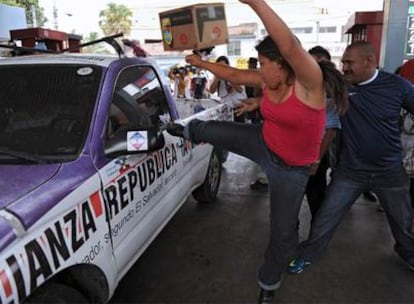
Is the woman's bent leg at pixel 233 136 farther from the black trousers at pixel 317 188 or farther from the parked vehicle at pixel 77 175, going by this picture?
the black trousers at pixel 317 188

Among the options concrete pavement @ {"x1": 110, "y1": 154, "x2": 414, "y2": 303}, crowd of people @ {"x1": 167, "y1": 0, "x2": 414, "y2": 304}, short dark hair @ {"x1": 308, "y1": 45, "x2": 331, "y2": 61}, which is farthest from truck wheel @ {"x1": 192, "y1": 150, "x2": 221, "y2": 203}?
short dark hair @ {"x1": 308, "y1": 45, "x2": 331, "y2": 61}

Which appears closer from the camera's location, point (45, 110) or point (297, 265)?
point (45, 110)

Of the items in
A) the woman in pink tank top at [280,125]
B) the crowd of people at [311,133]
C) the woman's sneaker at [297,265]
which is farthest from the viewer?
the woman's sneaker at [297,265]

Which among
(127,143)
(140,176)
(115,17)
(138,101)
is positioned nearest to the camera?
(127,143)

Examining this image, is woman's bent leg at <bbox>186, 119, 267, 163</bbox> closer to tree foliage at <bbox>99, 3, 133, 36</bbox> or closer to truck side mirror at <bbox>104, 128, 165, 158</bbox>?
truck side mirror at <bbox>104, 128, 165, 158</bbox>

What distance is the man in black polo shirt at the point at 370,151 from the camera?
9.41ft

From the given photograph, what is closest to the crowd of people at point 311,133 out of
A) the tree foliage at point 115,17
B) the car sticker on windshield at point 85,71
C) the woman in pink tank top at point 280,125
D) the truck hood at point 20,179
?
the woman in pink tank top at point 280,125

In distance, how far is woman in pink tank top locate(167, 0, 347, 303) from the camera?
2040 millimetres

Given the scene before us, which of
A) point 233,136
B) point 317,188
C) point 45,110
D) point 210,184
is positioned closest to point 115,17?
point 210,184

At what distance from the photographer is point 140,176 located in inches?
103

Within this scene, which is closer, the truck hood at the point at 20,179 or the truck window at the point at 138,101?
the truck hood at the point at 20,179

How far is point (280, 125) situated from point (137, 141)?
2.77 feet

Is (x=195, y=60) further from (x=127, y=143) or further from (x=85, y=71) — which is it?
(x=127, y=143)

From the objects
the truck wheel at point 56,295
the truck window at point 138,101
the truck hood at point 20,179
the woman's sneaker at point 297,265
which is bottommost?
the woman's sneaker at point 297,265
